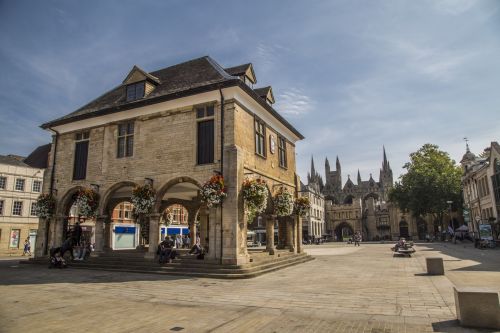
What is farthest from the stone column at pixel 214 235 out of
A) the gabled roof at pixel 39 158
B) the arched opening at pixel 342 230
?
the arched opening at pixel 342 230

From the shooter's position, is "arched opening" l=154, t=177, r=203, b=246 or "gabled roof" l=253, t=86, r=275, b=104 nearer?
"arched opening" l=154, t=177, r=203, b=246

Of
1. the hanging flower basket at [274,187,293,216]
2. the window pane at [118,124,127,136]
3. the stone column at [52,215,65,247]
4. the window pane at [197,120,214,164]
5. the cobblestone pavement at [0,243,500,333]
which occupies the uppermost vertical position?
the window pane at [118,124,127,136]

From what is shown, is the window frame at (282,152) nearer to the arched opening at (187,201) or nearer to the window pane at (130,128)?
the arched opening at (187,201)

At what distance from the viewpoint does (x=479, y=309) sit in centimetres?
536

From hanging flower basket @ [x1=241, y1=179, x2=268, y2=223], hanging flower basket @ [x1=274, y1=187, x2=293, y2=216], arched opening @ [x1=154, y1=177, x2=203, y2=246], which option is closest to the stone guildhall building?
arched opening @ [x1=154, y1=177, x2=203, y2=246]

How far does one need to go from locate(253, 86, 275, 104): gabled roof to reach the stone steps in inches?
364

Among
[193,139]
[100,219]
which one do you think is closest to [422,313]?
[193,139]

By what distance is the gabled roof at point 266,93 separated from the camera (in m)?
19.2

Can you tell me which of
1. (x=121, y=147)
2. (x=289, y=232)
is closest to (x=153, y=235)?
(x=121, y=147)

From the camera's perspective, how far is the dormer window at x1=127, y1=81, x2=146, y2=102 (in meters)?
17.2

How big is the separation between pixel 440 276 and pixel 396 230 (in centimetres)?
6317

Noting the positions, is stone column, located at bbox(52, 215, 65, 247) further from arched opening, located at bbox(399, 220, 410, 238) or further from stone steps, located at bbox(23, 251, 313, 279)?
arched opening, located at bbox(399, 220, 410, 238)

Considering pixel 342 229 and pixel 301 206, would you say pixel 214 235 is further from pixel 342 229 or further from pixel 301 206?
pixel 342 229

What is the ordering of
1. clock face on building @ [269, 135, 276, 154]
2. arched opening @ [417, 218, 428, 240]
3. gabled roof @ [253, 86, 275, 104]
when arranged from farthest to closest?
arched opening @ [417, 218, 428, 240], gabled roof @ [253, 86, 275, 104], clock face on building @ [269, 135, 276, 154]
